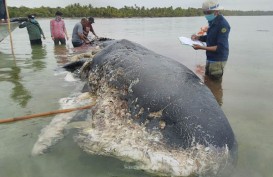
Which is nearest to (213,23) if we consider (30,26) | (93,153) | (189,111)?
(189,111)

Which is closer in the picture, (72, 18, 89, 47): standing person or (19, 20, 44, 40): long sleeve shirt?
(72, 18, 89, 47): standing person

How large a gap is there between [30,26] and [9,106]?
1243 cm

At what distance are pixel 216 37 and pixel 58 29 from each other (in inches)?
519

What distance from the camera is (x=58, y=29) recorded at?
734 inches

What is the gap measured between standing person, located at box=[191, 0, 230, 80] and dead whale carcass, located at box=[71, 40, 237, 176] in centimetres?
240

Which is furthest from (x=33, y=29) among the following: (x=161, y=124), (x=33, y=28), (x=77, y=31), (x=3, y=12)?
(x=161, y=124)

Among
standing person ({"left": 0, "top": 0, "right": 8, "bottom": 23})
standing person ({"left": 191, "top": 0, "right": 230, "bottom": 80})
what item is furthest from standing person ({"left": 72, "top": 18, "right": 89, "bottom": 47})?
standing person ({"left": 191, "top": 0, "right": 230, "bottom": 80})

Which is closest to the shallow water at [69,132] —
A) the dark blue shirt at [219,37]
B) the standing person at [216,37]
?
the standing person at [216,37]

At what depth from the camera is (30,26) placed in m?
18.2

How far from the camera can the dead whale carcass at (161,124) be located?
12.3 feet

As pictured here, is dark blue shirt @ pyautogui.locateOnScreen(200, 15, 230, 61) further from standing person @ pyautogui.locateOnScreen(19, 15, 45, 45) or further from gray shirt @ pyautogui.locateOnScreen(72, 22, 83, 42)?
standing person @ pyautogui.locateOnScreen(19, 15, 45, 45)

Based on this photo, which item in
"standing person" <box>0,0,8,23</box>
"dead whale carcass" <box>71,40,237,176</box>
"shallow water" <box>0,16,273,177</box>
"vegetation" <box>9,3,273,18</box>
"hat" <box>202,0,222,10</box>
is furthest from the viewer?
"vegetation" <box>9,3,273,18</box>

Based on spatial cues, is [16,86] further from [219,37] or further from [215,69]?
[219,37]

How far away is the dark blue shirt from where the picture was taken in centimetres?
727
